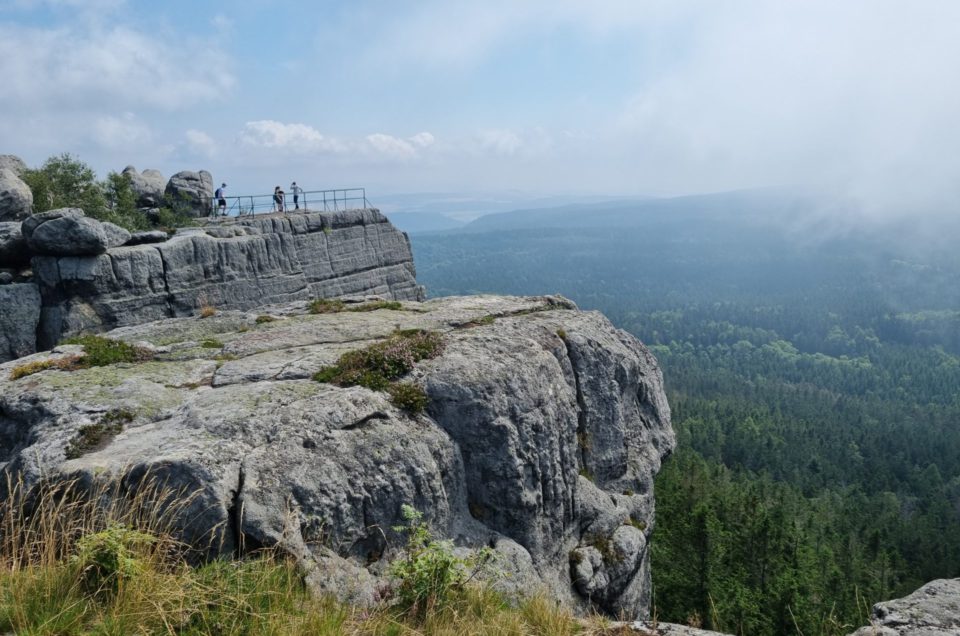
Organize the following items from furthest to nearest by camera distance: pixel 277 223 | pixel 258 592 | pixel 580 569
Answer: pixel 277 223, pixel 580 569, pixel 258 592

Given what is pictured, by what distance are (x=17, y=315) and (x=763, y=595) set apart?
4321 cm

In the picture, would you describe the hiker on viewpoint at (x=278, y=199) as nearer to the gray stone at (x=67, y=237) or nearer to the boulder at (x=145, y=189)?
the boulder at (x=145, y=189)

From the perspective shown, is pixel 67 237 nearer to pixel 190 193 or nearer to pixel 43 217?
pixel 43 217

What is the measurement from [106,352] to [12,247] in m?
19.8

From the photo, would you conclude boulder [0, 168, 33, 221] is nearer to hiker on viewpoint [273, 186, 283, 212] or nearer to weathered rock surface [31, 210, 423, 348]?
weathered rock surface [31, 210, 423, 348]

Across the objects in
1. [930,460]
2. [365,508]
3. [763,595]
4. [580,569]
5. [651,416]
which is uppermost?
[365,508]

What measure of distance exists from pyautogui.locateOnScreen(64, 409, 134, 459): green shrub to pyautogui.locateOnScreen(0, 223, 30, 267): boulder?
77.7ft

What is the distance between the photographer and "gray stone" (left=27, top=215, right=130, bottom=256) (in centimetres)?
2847

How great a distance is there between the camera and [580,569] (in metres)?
15.3

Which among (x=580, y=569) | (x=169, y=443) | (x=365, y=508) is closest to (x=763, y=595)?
(x=580, y=569)

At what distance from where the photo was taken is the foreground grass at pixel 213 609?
6.61 meters

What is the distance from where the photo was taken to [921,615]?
28.1 ft

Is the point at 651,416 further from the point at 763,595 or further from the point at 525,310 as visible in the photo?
the point at 763,595

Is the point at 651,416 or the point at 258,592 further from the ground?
the point at 258,592
